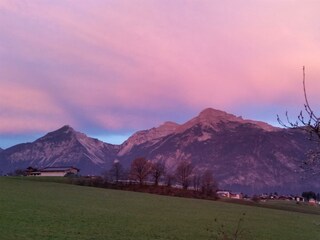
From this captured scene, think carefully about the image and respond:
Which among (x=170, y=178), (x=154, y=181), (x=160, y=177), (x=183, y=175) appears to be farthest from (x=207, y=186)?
(x=160, y=177)

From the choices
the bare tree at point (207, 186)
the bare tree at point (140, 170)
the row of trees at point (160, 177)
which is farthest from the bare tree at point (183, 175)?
the bare tree at point (140, 170)

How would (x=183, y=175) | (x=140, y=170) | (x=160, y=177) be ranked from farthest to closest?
(x=183, y=175) → (x=160, y=177) → (x=140, y=170)

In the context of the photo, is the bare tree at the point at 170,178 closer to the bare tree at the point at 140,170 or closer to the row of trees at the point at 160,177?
the row of trees at the point at 160,177

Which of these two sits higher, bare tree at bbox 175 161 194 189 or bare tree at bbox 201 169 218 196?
bare tree at bbox 175 161 194 189

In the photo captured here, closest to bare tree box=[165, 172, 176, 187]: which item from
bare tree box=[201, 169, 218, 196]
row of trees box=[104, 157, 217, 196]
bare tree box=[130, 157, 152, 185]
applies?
row of trees box=[104, 157, 217, 196]

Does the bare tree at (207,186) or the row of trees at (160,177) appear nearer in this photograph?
the bare tree at (207,186)

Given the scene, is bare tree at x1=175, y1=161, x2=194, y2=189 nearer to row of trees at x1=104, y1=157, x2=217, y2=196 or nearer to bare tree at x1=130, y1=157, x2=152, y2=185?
row of trees at x1=104, y1=157, x2=217, y2=196

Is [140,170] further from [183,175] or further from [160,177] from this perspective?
[183,175]

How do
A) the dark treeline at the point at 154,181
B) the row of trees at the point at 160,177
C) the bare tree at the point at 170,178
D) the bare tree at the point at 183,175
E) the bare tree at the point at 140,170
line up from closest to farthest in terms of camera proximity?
the dark treeline at the point at 154,181 → the row of trees at the point at 160,177 → the bare tree at the point at 140,170 → the bare tree at the point at 170,178 → the bare tree at the point at 183,175

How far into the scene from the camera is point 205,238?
38094 millimetres

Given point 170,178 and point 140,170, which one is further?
point 170,178

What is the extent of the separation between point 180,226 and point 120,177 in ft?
441

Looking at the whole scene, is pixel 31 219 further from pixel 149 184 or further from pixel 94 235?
pixel 149 184

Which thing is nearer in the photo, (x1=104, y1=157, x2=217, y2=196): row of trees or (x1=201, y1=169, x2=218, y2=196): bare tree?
(x1=201, y1=169, x2=218, y2=196): bare tree
